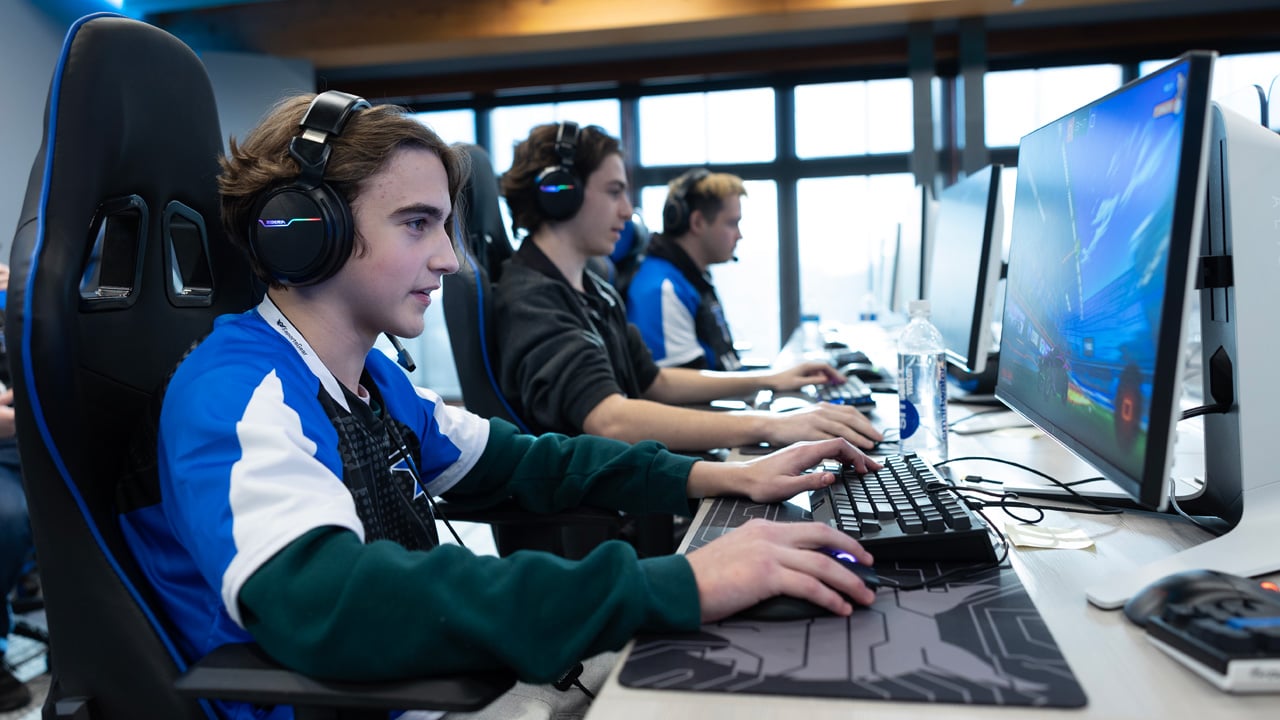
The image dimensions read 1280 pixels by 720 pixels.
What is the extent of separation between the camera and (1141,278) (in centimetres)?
66

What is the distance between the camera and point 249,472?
2.16ft

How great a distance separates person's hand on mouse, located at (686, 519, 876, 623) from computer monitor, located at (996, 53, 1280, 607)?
0.20m

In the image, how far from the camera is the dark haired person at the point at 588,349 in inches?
55.2

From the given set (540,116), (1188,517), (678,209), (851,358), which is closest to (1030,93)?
(540,116)

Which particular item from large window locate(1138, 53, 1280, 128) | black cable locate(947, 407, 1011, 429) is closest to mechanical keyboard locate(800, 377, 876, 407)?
black cable locate(947, 407, 1011, 429)

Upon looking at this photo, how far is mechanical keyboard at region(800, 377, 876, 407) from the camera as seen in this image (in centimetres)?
170

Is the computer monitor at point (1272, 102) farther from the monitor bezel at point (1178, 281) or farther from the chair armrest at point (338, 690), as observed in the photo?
the chair armrest at point (338, 690)

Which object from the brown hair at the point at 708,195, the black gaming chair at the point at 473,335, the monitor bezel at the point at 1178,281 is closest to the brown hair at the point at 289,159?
the black gaming chair at the point at 473,335

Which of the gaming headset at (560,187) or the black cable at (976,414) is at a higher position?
the gaming headset at (560,187)

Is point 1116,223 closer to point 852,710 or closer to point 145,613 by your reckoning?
point 852,710

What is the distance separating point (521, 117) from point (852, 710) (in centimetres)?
602

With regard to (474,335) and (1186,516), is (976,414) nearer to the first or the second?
(1186,516)

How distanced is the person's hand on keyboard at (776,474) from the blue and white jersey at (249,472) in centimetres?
33

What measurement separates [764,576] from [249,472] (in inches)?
16.0
